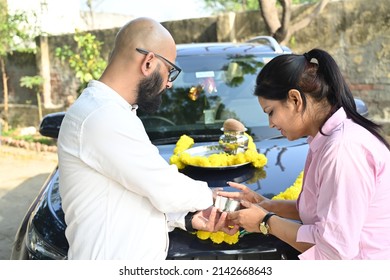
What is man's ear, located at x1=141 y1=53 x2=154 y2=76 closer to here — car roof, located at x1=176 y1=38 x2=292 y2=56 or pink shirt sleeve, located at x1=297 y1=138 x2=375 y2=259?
pink shirt sleeve, located at x1=297 y1=138 x2=375 y2=259

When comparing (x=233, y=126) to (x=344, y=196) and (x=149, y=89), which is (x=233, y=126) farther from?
(x=344, y=196)

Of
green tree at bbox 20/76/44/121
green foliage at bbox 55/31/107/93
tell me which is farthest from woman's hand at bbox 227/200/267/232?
green tree at bbox 20/76/44/121

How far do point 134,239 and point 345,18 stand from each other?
5778 millimetres

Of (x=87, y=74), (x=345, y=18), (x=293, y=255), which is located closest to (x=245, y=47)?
(x=293, y=255)

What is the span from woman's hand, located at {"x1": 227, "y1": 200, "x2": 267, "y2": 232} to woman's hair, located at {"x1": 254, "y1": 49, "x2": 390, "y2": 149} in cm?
47

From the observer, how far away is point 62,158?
1349mm

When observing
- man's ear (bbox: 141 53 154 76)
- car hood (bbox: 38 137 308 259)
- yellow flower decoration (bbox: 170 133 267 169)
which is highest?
man's ear (bbox: 141 53 154 76)

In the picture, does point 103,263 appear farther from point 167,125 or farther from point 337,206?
point 167,125

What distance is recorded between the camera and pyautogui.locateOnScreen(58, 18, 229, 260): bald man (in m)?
1.27

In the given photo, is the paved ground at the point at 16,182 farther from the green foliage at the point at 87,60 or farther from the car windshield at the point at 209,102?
the car windshield at the point at 209,102

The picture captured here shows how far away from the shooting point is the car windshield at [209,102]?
2834mm

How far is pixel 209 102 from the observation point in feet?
10.0

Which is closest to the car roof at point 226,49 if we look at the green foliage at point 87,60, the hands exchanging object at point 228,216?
the hands exchanging object at point 228,216

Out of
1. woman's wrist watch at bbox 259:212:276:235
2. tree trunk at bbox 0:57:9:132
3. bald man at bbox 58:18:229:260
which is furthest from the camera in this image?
tree trunk at bbox 0:57:9:132
